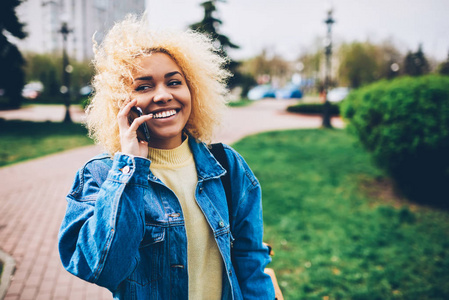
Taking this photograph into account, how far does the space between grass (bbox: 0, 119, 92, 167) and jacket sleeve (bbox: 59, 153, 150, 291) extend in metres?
3.54

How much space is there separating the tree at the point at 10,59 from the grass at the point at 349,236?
4.12m

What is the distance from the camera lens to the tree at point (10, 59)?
10.8 feet

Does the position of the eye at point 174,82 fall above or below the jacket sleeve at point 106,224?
above

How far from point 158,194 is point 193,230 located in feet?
0.78

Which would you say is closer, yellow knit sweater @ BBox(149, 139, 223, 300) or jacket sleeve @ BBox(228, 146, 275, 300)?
yellow knit sweater @ BBox(149, 139, 223, 300)

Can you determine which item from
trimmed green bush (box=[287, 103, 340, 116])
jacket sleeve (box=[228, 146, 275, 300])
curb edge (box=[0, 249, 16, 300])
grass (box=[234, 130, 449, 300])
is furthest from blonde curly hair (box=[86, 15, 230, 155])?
trimmed green bush (box=[287, 103, 340, 116])

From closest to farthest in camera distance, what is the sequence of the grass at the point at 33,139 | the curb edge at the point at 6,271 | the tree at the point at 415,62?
1. the curb edge at the point at 6,271
2. the grass at the point at 33,139
3. the tree at the point at 415,62

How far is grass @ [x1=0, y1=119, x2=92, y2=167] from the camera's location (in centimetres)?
440

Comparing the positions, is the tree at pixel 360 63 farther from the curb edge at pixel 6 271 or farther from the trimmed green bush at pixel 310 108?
the curb edge at pixel 6 271

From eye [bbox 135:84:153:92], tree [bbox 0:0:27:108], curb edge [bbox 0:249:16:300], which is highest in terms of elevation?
tree [bbox 0:0:27:108]

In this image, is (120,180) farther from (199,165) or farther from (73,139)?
(73,139)

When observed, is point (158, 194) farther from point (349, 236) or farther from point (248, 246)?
point (349, 236)

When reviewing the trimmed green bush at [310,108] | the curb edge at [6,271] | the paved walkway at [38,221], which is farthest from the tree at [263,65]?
the curb edge at [6,271]

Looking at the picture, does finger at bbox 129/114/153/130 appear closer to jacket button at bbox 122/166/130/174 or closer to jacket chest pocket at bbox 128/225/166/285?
jacket button at bbox 122/166/130/174
